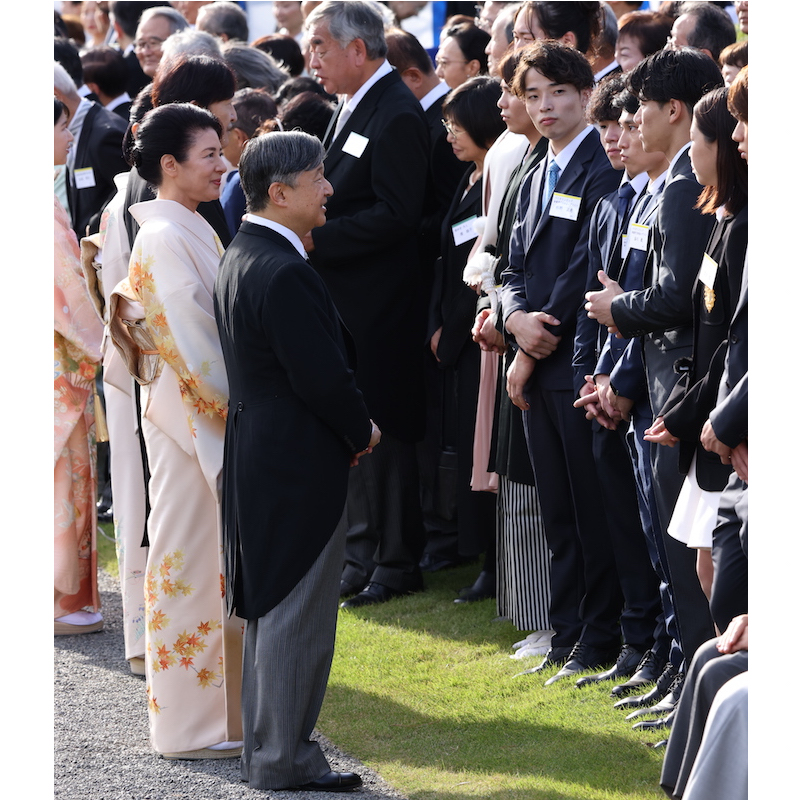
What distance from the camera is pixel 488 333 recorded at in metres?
4.65

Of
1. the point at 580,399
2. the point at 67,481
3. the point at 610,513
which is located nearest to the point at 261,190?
the point at 580,399

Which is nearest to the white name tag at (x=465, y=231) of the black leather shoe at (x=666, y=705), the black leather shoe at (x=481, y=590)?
the black leather shoe at (x=481, y=590)

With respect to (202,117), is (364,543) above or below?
below

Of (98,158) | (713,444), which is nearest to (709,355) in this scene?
(713,444)

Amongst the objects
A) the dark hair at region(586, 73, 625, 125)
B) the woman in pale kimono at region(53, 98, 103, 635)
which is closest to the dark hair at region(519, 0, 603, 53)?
the dark hair at region(586, 73, 625, 125)

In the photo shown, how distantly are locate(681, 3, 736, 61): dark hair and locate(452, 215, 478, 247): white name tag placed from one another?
122 centimetres

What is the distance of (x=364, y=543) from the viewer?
18.5ft

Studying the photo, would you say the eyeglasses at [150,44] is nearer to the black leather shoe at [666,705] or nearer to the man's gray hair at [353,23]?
the man's gray hair at [353,23]

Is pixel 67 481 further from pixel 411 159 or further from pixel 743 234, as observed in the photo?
pixel 743 234

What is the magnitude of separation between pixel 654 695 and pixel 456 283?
2.07 meters

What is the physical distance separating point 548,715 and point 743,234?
1.77m

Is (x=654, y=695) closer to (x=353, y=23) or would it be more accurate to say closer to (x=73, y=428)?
(x=73, y=428)

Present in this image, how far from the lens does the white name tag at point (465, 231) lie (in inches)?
202

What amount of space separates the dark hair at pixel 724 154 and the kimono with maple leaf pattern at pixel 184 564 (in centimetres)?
154
